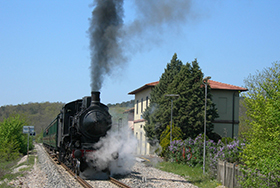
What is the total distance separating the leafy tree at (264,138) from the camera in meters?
6.76

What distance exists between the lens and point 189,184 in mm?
12500

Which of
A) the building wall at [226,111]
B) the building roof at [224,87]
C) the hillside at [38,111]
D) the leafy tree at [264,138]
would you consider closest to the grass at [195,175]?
the leafy tree at [264,138]


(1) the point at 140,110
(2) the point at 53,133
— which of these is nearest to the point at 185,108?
(1) the point at 140,110

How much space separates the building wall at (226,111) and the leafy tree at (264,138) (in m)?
25.2

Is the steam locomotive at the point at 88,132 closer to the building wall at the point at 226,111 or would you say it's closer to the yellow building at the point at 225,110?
the yellow building at the point at 225,110

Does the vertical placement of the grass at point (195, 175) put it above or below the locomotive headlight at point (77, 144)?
below

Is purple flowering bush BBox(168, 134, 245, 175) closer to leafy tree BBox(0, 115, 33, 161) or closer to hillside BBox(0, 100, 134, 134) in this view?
leafy tree BBox(0, 115, 33, 161)

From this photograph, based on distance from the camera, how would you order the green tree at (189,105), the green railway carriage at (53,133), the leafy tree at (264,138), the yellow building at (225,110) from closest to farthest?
the leafy tree at (264,138)
the green railway carriage at (53,133)
the green tree at (189,105)
the yellow building at (225,110)

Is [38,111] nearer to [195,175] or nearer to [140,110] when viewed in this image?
[140,110]

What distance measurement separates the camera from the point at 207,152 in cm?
1683

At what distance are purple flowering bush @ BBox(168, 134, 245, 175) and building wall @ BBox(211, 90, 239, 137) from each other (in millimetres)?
12586

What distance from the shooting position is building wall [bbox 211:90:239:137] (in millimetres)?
32219

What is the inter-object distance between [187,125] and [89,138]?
14841 mm

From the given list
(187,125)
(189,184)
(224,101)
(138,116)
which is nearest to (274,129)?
(189,184)
